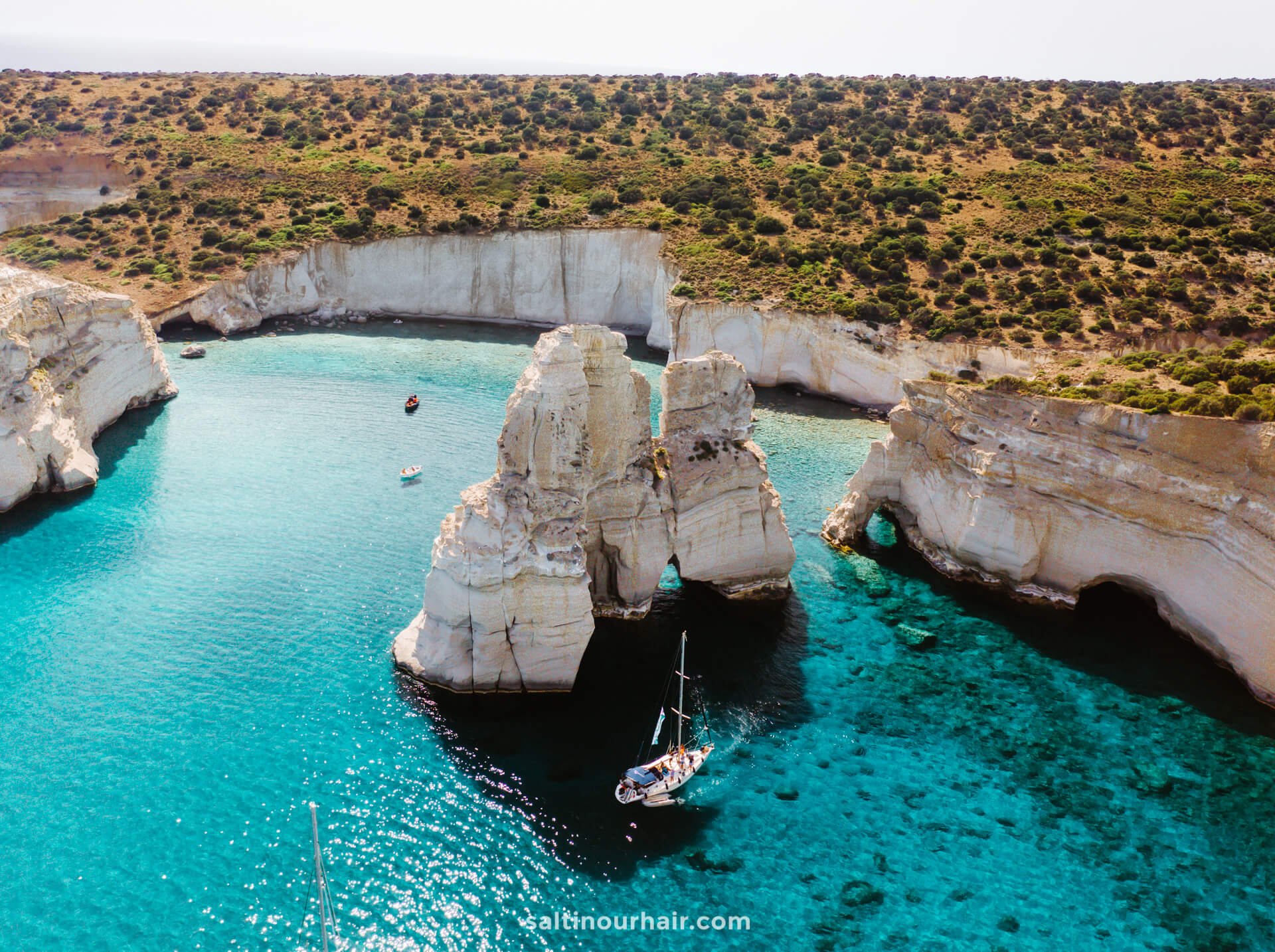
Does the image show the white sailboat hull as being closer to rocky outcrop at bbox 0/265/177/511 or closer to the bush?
rocky outcrop at bbox 0/265/177/511

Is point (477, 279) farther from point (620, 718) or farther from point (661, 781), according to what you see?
point (661, 781)

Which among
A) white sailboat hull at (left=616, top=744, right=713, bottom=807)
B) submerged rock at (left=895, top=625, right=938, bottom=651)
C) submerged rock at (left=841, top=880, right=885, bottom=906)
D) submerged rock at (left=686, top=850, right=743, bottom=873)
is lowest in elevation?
submerged rock at (left=841, top=880, right=885, bottom=906)

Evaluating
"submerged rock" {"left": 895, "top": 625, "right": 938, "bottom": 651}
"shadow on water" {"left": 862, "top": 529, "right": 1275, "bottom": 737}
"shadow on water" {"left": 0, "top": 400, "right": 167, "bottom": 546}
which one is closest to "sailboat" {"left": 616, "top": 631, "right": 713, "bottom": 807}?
"submerged rock" {"left": 895, "top": 625, "right": 938, "bottom": 651}

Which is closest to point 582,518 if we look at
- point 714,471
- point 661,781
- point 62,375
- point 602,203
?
point 714,471

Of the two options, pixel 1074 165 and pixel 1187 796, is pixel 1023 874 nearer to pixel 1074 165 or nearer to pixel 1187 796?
pixel 1187 796

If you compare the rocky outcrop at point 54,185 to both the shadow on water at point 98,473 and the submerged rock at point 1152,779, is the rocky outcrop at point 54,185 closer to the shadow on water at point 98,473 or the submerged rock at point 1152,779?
the shadow on water at point 98,473

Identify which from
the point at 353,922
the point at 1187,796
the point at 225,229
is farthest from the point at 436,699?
the point at 225,229

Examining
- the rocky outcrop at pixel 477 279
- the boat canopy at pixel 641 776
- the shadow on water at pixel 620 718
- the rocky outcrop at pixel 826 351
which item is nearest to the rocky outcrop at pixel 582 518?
the shadow on water at pixel 620 718
